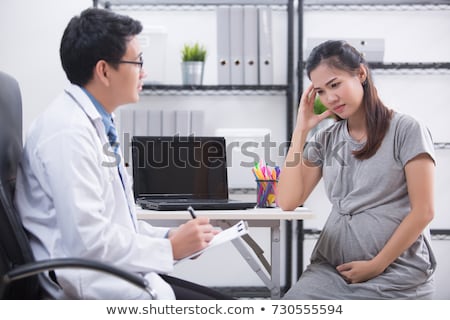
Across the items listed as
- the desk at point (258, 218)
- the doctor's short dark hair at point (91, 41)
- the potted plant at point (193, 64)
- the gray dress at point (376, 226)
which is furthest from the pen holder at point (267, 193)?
the doctor's short dark hair at point (91, 41)

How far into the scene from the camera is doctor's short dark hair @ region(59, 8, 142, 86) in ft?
4.42

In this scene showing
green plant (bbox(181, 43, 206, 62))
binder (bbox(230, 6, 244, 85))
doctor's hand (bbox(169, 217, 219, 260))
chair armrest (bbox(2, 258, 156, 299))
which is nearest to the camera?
chair armrest (bbox(2, 258, 156, 299))

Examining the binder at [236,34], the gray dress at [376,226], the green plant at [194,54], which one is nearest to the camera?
the gray dress at [376,226]

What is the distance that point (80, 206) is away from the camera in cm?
118

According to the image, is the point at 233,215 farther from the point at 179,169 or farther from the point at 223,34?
the point at 223,34

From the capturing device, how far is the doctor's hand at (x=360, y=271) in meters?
1.61

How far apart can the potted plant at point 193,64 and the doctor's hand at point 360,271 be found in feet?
5.26

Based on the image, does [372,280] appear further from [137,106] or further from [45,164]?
[137,106]

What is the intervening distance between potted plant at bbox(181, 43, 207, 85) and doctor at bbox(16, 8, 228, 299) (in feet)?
5.19

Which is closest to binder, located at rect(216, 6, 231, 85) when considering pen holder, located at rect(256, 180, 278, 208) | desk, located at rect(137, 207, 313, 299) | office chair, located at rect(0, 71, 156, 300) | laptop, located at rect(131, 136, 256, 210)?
laptop, located at rect(131, 136, 256, 210)

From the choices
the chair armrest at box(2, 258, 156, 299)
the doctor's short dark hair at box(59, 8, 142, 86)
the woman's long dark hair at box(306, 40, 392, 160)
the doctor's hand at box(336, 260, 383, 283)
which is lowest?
the doctor's hand at box(336, 260, 383, 283)

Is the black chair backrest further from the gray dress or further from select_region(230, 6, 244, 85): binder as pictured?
select_region(230, 6, 244, 85): binder

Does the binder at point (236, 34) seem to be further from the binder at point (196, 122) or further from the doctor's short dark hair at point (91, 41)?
the doctor's short dark hair at point (91, 41)

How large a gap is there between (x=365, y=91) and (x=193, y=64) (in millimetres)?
1382
